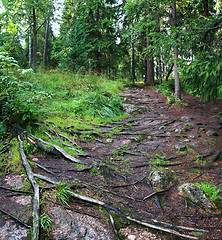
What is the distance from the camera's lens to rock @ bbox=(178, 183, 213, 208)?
2.07 m

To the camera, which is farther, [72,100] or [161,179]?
[72,100]

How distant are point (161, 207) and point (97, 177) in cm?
104

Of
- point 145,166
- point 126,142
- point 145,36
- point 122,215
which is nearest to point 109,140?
point 126,142

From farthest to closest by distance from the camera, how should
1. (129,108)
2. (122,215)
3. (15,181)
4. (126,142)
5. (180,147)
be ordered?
(129,108) → (126,142) → (180,147) → (15,181) → (122,215)

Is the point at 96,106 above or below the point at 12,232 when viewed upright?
above

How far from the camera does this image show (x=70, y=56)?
32.9ft

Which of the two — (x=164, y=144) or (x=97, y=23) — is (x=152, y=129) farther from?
(x=97, y=23)

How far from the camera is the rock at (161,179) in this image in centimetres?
248

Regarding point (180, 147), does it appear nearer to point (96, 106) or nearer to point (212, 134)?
point (212, 134)

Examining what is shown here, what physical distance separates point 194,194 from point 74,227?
163 cm

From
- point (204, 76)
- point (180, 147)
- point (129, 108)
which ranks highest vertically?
point (204, 76)

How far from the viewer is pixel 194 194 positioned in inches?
85.8

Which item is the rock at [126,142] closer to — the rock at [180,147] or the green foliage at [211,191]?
the rock at [180,147]

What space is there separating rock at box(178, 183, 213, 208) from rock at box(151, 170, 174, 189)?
8.8 inches
